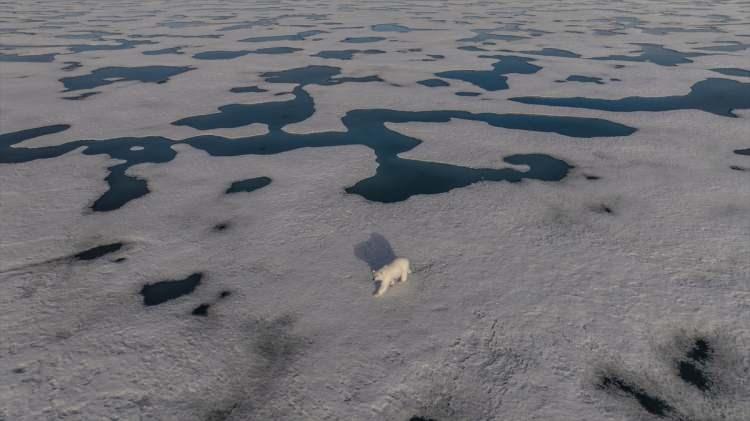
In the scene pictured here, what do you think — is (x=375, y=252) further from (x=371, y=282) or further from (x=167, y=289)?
(x=167, y=289)

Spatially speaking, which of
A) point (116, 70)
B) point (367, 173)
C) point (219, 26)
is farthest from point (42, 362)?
point (219, 26)

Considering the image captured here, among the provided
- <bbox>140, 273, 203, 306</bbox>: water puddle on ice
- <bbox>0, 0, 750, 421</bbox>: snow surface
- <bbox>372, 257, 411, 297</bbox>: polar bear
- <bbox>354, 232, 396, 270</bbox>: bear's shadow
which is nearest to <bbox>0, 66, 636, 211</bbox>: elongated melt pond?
<bbox>0, 0, 750, 421</bbox>: snow surface

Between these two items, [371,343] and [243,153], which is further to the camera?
[243,153]

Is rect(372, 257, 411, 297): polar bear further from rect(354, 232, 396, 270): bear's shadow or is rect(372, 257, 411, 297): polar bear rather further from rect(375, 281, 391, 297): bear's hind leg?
rect(354, 232, 396, 270): bear's shadow

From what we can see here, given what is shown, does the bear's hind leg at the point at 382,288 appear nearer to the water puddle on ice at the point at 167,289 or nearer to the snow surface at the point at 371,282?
the snow surface at the point at 371,282

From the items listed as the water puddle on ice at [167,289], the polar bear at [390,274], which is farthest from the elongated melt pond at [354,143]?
the water puddle on ice at [167,289]

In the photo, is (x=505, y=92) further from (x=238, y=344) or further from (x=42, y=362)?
(x=42, y=362)
